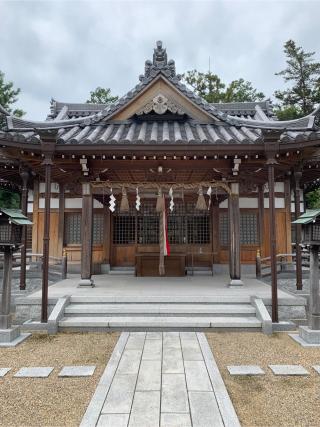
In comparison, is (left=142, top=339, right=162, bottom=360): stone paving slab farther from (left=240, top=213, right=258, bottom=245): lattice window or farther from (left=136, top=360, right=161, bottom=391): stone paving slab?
(left=240, top=213, right=258, bottom=245): lattice window

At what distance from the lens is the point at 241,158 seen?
8266 millimetres

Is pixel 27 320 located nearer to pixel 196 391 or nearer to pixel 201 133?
pixel 196 391

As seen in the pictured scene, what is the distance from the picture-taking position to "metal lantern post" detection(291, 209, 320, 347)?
616 cm

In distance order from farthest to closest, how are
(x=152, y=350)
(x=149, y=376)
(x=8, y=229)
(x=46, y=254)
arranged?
(x=46, y=254) < (x=8, y=229) < (x=152, y=350) < (x=149, y=376)

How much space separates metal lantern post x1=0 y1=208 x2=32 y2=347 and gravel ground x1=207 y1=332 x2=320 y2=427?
4382 mm

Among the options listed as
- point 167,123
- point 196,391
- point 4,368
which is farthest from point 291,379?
point 167,123

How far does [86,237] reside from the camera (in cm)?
919

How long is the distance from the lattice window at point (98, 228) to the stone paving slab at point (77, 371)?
26.9 ft

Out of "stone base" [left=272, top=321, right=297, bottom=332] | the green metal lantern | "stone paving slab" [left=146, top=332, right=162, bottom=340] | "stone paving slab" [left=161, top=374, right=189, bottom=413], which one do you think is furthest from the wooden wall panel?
"stone paving slab" [left=161, top=374, right=189, bottom=413]

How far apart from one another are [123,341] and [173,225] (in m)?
7.26

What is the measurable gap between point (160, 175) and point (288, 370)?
6544 millimetres

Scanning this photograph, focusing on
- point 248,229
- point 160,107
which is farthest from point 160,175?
point 248,229

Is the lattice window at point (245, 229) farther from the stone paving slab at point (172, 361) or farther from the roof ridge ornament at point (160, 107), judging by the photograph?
the stone paving slab at point (172, 361)

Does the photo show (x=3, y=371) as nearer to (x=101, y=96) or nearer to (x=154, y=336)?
(x=154, y=336)
